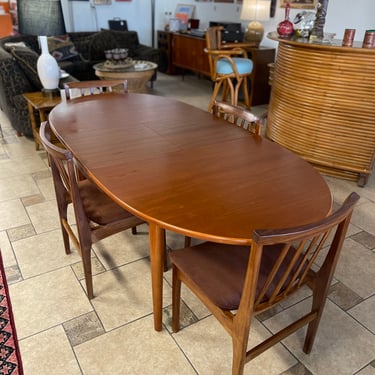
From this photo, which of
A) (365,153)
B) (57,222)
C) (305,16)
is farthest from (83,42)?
(365,153)

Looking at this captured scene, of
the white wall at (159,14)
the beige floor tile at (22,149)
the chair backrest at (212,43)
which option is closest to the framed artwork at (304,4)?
the white wall at (159,14)

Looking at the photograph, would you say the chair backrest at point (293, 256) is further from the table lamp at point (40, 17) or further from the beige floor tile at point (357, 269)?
the table lamp at point (40, 17)

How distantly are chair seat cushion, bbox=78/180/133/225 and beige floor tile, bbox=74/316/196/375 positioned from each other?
0.53 metres

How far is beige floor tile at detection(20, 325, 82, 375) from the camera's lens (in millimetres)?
1470

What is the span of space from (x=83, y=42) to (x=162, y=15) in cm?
201

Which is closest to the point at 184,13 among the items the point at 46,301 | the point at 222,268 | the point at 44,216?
the point at 44,216

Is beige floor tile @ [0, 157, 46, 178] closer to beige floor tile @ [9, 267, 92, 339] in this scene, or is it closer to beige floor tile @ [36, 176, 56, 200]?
beige floor tile @ [36, 176, 56, 200]

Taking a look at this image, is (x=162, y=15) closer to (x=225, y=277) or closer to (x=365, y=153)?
(x=365, y=153)

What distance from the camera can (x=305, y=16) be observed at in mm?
3334

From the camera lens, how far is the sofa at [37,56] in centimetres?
348

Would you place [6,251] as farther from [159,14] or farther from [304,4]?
[159,14]

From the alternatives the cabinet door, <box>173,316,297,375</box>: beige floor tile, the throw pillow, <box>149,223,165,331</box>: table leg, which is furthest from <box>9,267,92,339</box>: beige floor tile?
the cabinet door

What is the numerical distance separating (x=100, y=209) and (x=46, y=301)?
0.57m

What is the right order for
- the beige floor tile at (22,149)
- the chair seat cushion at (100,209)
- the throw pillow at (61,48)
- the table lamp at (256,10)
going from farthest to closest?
the throw pillow at (61,48) → the table lamp at (256,10) → the beige floor tile at (22,149) → the chair seat cushion at (100,209)
